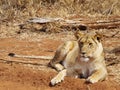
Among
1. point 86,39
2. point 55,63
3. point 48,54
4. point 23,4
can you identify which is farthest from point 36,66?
point 23,4

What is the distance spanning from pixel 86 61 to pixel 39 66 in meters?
1.41

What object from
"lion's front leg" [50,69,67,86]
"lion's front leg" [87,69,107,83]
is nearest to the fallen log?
"lion's front leg" [50,69,67,86]

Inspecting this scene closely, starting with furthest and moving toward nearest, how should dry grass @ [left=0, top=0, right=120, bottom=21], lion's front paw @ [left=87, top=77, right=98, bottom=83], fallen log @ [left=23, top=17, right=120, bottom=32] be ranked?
dry grass @ [left=0, top=0, right=120, bottom=21] < fallen log @ [left=23, top=17, right=120, bottom=32] < lion's front paw @ [left=87, top=77, right=98, bottom=83]

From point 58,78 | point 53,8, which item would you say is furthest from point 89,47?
point 53,8

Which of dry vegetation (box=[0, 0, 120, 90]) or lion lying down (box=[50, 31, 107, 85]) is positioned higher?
lion lying down (box=[50, 31, 107, 85])

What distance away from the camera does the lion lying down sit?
6727 mm

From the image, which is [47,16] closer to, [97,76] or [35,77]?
[35,77]

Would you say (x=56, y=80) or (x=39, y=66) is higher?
(x=56, y=80)

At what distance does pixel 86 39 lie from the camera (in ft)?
22.3

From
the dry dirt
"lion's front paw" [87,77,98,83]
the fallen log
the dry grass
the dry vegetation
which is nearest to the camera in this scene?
"lion's front paw" [87,77,98,83]

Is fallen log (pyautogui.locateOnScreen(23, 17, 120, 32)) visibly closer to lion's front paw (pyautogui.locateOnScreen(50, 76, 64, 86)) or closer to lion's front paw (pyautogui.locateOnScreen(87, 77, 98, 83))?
lion's front paw (pyautogui.locateOnScreen(50, 76, 64, 86))

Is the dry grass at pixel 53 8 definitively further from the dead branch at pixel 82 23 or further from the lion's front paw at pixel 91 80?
the lion's front paw at pixel 91 80

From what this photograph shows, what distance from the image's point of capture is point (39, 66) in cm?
798

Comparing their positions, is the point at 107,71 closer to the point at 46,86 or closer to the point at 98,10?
the point at 46,86
